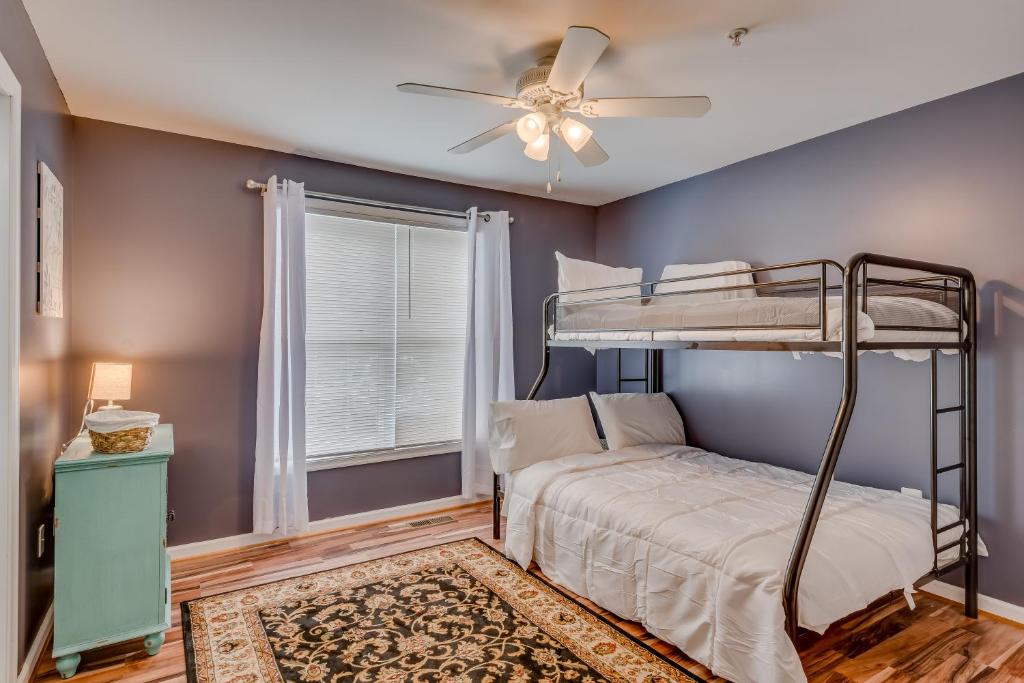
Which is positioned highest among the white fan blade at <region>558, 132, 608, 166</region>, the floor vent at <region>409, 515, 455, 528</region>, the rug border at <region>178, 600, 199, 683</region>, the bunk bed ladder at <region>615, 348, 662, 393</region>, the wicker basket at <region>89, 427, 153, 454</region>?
the white fan blade at <region>558, 132, 608, 166</region>

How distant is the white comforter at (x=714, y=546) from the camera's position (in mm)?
1929

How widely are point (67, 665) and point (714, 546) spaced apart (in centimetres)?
247

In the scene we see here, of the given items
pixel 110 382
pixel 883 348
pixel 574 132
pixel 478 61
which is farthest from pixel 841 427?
pixel 110 382

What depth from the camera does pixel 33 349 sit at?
2123 millimetres

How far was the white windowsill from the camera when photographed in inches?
143

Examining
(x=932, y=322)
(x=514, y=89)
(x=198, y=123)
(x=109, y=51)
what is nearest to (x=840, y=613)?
(x=932, y=322)

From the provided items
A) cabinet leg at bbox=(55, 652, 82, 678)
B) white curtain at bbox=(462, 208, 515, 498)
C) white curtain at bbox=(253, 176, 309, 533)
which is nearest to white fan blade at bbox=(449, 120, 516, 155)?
white curtain at bbox=(253, 176, 309, 533)

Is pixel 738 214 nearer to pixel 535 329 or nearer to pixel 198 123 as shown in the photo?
pixel 535 329

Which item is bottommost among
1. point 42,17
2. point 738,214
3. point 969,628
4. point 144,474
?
point 969,628

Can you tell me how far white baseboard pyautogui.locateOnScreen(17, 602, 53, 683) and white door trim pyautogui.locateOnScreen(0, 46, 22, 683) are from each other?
0.17m

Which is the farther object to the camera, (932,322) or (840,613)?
(932,322)

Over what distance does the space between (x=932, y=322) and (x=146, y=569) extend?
3380 millimetres

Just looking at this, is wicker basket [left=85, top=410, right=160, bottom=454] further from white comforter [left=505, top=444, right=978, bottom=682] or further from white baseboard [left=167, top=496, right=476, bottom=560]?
white comforter [left=505, top=444, right=978, bottom=682]

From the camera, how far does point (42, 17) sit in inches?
80.5
